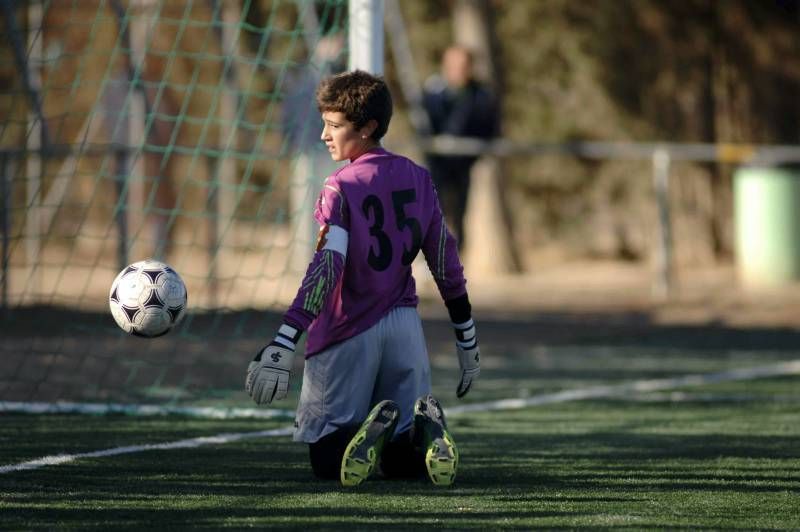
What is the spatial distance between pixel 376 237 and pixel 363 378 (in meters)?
0.52

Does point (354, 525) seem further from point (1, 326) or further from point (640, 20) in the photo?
point (640, 20)

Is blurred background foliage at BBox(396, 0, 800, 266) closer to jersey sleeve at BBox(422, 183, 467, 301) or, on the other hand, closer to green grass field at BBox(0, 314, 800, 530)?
green grass field at BBox(0, 314, 800, 530)

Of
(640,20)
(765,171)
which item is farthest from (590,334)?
(640,20)

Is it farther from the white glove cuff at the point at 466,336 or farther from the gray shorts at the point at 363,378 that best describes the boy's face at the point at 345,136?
the white glove cuff at the point at 466,336

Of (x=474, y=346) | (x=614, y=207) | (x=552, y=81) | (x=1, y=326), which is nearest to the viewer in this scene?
(x=474, y=346)

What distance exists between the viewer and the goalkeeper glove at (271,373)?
4.92 meters

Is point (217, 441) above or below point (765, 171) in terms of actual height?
below

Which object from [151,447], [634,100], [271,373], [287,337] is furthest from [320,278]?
[634,100]

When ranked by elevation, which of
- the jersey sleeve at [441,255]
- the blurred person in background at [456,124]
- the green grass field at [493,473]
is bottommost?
the green grass field at [493,473]

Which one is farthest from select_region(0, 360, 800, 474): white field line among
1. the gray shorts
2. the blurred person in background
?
the blurred person in background

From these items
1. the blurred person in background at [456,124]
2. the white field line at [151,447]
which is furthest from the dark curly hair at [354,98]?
the blurred person in background at [456,124]

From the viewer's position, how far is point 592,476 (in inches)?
214

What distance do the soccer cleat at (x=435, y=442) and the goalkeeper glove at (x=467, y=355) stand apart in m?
0.28

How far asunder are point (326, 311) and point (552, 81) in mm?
16428
